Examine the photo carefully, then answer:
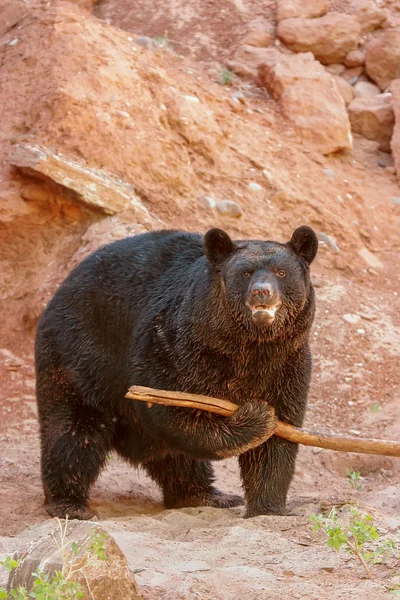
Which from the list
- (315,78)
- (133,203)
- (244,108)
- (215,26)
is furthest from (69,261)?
(215,26)

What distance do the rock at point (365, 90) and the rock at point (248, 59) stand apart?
4.66 ft

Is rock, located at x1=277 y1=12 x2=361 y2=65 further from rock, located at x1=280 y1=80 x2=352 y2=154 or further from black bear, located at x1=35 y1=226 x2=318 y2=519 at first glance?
black bear, located at x1=35 y1=226 x2=318 y2=519

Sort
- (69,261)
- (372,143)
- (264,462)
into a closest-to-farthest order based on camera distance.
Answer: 1. (264,462)
2. (69,261)
3. (372,143)

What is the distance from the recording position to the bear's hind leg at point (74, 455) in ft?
26.2

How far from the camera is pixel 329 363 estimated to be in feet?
37.4

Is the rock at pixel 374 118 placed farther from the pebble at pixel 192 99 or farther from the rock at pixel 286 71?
the pebble at pixel 192 99

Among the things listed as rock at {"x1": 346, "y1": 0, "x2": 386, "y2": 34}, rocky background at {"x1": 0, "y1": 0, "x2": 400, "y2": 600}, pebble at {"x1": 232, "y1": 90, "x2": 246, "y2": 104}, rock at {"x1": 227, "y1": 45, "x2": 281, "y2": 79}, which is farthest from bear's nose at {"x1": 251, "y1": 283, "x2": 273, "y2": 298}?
rock at {"x1": 346, "y1": 0, "x2": 386, "y2": 34}

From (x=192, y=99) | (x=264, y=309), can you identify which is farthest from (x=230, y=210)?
(x=264, y=309)

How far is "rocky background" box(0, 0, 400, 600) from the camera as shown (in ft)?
34.1

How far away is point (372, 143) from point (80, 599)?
12.0 m

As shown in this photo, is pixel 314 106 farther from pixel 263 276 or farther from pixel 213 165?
pixel 263 276

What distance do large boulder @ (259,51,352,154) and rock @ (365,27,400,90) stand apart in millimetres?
1336

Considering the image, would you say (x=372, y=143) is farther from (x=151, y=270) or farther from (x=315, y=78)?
(x=151, y=270)

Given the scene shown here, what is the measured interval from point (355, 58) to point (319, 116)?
1.98 meters
